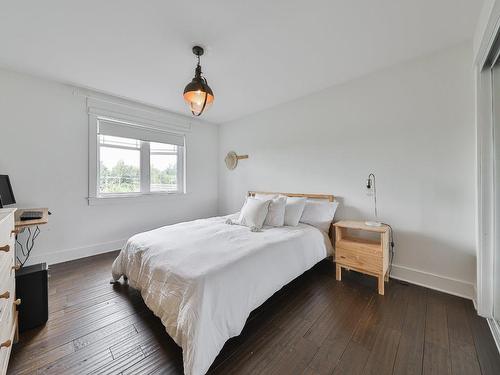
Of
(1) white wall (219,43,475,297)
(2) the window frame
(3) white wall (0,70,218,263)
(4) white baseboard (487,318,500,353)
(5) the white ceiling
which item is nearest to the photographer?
(4) white baseboard (487,318,500,353)

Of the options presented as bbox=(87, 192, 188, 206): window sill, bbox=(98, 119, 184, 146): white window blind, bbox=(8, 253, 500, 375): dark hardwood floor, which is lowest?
bbox=(8, 253, 500, 375): dark hardwood floor

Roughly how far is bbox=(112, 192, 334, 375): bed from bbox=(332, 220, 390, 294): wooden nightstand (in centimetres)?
27

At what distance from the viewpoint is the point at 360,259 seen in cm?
216

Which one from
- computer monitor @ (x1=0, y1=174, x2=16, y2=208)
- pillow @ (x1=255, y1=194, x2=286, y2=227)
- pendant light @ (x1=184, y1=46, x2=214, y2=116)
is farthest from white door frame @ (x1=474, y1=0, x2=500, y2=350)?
computer monitor @ (x1=0, y1=174, x2=16, y2=208)

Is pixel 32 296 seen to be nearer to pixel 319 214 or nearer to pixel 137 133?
pixel 137 133

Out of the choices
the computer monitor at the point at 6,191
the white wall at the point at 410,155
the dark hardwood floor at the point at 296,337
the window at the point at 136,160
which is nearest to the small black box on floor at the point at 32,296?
the dark hardwood floor at the point at 296,337

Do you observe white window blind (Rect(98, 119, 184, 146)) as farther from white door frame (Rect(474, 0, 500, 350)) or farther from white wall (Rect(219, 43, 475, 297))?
white door frame (Rect(474, 0, 500, 350))

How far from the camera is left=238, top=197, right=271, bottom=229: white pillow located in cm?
251

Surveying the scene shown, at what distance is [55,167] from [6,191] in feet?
1.92

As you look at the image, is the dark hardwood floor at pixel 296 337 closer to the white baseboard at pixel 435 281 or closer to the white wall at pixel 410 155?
the white baseboard at pixel 435 281

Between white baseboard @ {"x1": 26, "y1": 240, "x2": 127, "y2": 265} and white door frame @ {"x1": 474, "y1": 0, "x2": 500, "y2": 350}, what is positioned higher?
white door frame @ {"x1": 474, "y1": 0, "x2": 500, "y2": 350}

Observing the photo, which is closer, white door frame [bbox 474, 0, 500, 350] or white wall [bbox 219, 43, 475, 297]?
white door frame [bbox 474, 0, 500, 350]

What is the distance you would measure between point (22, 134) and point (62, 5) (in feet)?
6.00

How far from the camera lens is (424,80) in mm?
2170
